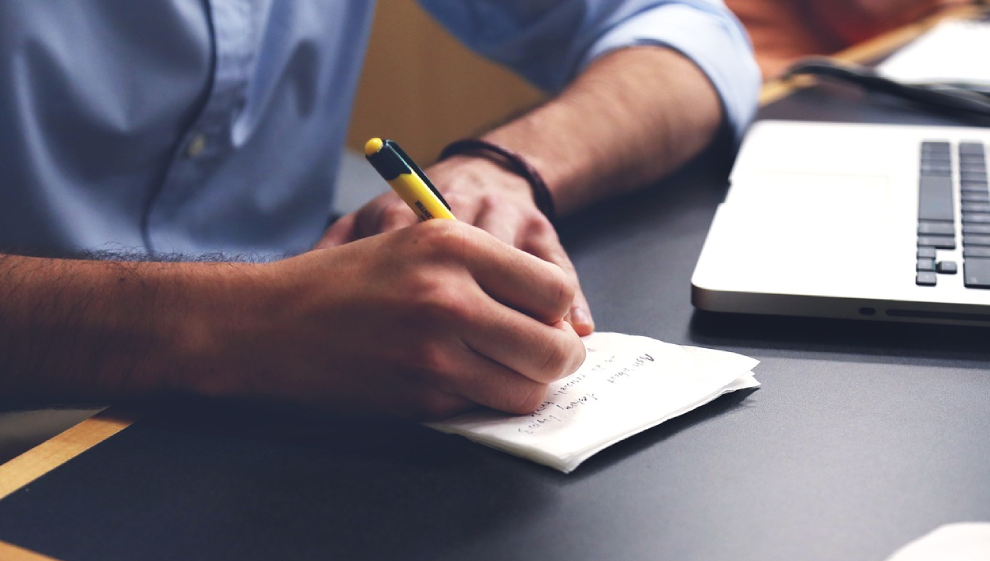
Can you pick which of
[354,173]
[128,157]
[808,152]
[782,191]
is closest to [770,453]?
[782,191]

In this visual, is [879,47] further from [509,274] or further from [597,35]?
[509,274]

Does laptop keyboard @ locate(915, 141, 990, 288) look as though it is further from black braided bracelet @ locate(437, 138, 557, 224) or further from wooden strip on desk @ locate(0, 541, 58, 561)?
wooden strip on desk @ locate(0, 541, 58, 561)

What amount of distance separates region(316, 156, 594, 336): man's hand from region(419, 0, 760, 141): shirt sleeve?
262 mm

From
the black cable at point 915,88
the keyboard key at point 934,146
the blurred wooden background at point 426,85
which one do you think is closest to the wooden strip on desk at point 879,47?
the black cable at point 915,88

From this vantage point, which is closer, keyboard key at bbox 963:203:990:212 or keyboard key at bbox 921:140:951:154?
keyboard key at bbox 963:203:990:212

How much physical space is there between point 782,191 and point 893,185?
8cm

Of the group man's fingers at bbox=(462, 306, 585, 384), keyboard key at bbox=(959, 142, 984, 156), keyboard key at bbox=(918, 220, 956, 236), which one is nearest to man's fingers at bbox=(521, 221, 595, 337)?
man's fingers at bbox=(462, 306, 585, 384)

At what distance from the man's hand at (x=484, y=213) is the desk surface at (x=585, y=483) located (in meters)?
0.16

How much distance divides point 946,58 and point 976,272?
68cm

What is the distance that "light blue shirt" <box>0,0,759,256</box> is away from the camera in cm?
63

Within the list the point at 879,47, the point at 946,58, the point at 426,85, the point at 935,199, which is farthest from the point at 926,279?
the point at 426,85

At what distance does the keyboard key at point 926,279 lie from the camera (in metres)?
0.47

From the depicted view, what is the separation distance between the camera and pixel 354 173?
1086mm

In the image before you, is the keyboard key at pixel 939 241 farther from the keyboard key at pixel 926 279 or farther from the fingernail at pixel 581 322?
the fingernail at pixel 581 322
